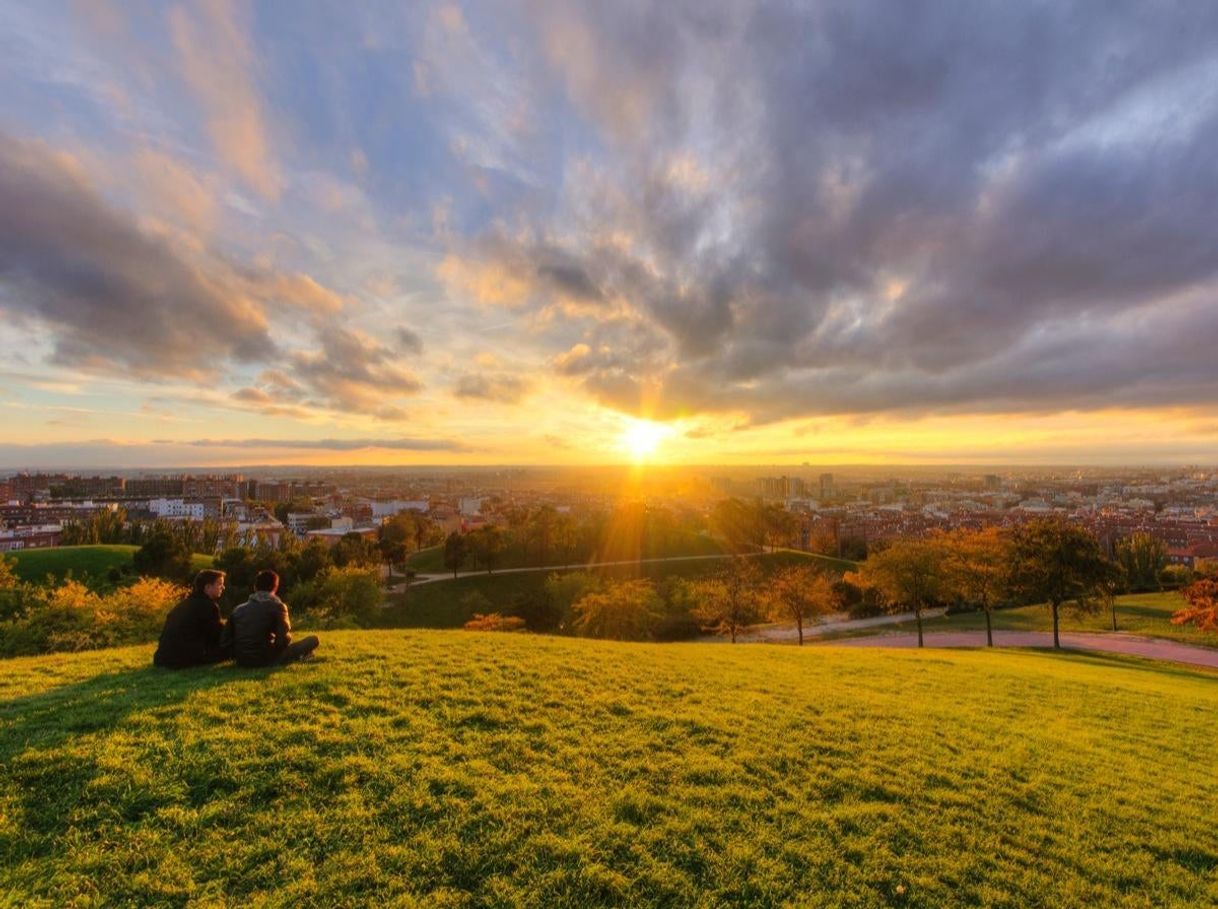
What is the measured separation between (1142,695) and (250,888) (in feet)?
58.4

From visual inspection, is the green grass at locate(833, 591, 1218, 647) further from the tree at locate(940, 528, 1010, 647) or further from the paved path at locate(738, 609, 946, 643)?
the tree at locate(940, 528, 1010, 647)

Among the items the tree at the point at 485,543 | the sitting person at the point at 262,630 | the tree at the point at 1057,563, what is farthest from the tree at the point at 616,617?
the tree at the point at 485,543

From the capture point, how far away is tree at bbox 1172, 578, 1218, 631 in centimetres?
2388

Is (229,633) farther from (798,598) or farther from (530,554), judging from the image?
(530,554)

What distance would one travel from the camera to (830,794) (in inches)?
236

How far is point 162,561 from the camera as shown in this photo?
40.6 meters

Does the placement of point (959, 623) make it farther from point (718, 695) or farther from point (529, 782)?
point (529, 782)

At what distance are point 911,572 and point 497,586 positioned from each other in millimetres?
34387

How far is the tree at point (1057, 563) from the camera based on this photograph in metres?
25.4

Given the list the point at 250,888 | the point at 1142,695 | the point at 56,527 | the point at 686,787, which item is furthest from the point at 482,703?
the point at 56,527

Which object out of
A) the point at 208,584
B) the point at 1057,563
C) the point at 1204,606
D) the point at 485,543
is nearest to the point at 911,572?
the point at 1057,563

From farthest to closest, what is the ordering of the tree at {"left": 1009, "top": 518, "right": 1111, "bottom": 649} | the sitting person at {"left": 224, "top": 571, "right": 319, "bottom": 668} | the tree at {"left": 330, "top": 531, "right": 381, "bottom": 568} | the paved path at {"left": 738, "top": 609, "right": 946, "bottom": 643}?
the tree at {"left": 330, "top": 531, "right": 381, "bottom": 568}, the paved path at {"left": 738, "top": 609, "right": 946, "bottom": 643}, the tree at {"left": 1009, "top": 518, "right": 1111, "bottom": 649}, the sitting person at {"left": 224, "top": 571, "right": 319, "bottom": 668}

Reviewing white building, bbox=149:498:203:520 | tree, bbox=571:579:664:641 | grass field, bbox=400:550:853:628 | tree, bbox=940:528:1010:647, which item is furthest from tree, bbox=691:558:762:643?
white building, bbox=149:498:203:520

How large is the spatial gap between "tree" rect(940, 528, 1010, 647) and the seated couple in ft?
98.4
